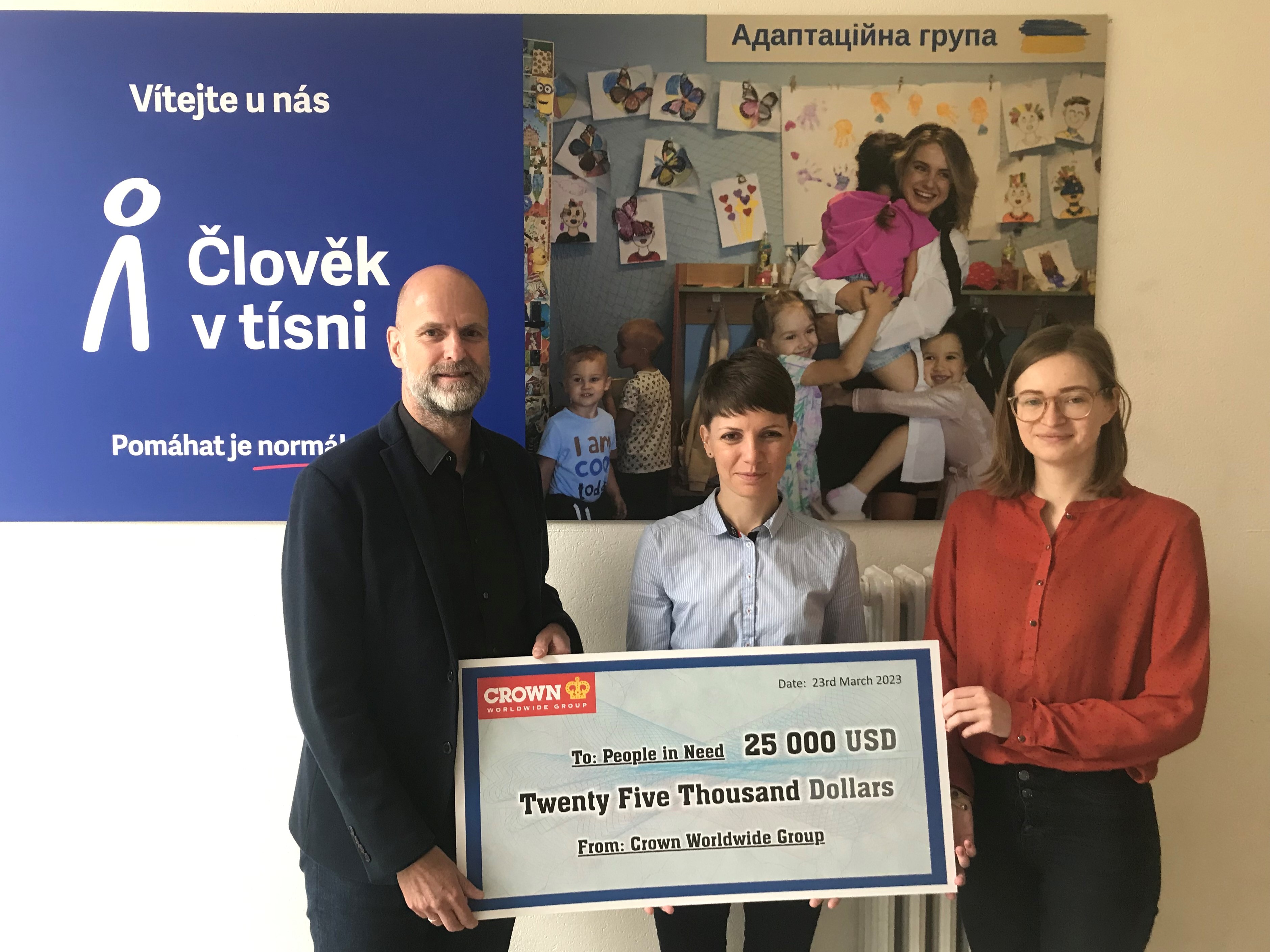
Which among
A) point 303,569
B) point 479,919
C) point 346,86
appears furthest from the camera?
point 346,86

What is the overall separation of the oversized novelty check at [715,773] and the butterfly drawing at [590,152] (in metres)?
1.23

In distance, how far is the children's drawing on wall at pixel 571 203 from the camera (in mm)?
2068

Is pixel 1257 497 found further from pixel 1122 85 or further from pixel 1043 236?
pixel 1122 85

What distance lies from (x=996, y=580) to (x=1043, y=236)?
104 centimetres

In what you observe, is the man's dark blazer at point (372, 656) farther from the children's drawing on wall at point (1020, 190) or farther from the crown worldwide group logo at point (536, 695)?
the children's drawing on wall at point (1020, 190)

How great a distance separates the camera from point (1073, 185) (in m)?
2.10

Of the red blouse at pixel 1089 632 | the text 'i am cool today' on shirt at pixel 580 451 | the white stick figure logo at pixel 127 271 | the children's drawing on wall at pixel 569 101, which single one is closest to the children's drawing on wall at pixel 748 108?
the children's drawing on wall at pixel 569 101

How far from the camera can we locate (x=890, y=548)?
2189mm

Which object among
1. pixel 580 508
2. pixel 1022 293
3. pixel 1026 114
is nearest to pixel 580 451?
pixel 580 508

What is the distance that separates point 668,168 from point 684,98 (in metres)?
0.18

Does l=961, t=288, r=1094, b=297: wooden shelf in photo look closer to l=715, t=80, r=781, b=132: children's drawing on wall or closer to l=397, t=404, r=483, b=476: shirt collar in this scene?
l=715, t=80, r=781, b=132: children's drawing on wall

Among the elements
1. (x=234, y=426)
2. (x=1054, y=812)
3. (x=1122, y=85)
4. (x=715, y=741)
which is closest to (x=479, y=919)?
(x=715, y=741)

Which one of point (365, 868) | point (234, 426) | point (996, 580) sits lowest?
point (365, 868)

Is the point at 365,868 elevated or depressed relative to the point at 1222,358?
depressed
